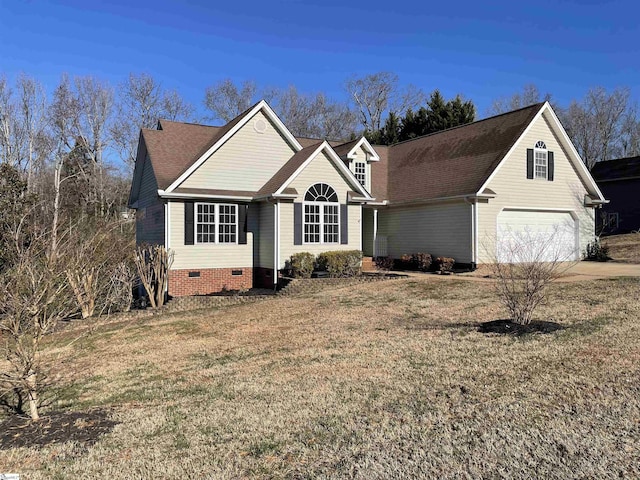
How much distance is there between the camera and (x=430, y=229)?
2117 cm

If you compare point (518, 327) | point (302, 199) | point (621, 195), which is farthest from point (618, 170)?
point (518, 327)

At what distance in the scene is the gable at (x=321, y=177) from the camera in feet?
58.3

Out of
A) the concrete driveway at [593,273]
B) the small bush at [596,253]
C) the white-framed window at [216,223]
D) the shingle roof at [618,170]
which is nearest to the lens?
the concrete driveway at [593,273]

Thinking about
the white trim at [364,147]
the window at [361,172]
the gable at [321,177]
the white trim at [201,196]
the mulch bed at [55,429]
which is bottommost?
the mulch bed at [55,429]

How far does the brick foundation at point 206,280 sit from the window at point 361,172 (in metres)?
7.45

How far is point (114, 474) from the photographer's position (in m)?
4.46

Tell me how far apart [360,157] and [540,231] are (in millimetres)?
8370

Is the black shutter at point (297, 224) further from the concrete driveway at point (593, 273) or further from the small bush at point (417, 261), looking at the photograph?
the concrete driveway at point (593, 273)

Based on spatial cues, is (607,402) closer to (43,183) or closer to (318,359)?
(318,359)

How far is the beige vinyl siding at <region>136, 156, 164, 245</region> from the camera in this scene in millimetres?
18297

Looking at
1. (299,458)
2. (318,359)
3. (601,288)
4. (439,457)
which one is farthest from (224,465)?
(601,288)

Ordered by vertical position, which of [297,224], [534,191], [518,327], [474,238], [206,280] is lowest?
[518,327]

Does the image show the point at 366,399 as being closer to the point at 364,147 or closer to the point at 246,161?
the point at 246,161

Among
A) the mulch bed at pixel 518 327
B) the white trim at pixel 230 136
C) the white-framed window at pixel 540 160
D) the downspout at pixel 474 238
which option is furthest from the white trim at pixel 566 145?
the mulch bed at pixel 518 327
